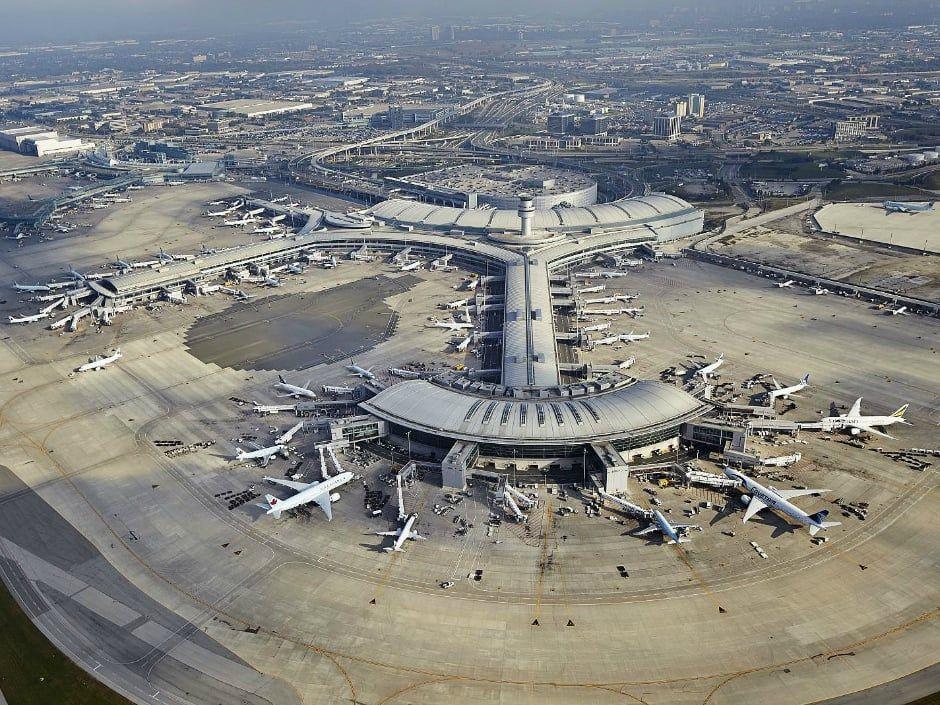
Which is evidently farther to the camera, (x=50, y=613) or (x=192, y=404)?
(x=192, y=404)

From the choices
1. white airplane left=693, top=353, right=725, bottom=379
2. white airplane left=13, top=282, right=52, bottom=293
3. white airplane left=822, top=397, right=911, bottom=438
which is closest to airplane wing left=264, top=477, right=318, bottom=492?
white airplane left=693, top=353, right=725, bottom=379

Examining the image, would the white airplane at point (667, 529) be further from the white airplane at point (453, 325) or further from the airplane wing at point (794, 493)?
the white airplane at point (453, 325)

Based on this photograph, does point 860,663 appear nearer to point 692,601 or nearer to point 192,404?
point 692,601

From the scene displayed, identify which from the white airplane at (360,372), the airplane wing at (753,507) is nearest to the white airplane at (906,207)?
the airplane wing at (753,507)

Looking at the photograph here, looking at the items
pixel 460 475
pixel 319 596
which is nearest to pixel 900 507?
pixel 460 475

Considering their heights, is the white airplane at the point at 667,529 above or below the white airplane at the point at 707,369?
below

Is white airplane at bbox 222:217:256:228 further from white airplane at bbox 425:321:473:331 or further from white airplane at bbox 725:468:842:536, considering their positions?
white airplane at bbox 725:468:842:536
